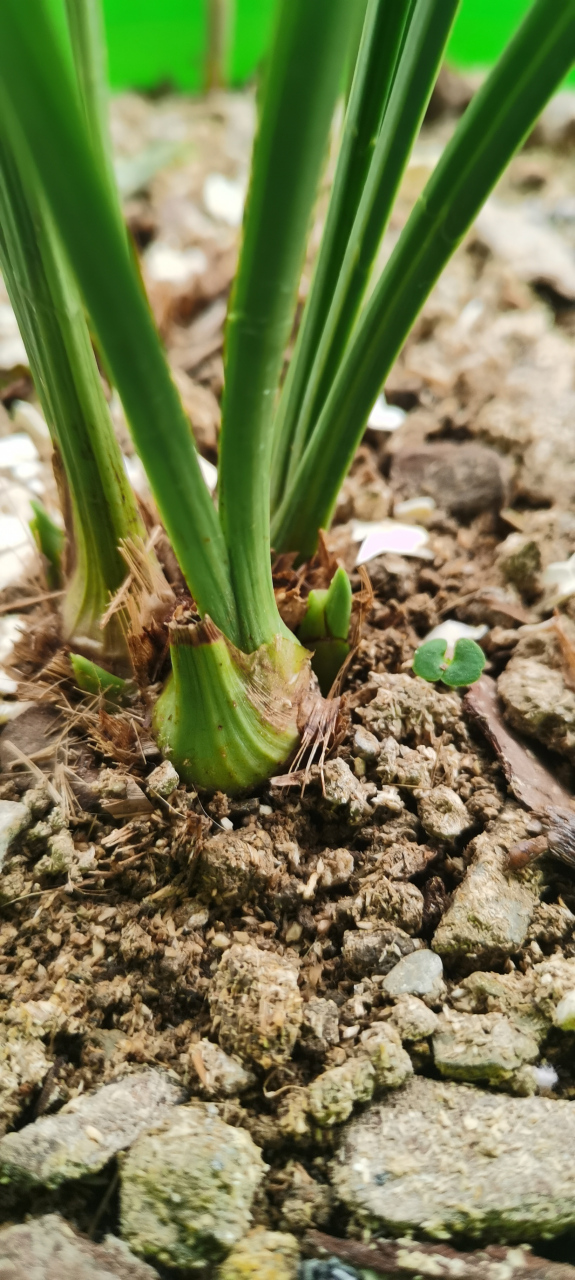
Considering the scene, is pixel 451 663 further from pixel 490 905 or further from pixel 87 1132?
pixel 87 1132

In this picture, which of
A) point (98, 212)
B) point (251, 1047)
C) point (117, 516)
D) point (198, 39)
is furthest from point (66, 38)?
point (198, 39)

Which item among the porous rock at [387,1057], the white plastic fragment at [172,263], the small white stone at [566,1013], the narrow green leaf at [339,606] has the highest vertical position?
the white plastic fragment at [172,263]

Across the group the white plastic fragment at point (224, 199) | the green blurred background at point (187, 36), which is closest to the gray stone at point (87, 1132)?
the white plastic fragment at point (224, 199)

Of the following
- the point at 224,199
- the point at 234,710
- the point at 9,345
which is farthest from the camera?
the point at 224,199

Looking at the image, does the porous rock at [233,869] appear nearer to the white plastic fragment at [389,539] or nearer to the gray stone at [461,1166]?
the gray stone at [461,1166]

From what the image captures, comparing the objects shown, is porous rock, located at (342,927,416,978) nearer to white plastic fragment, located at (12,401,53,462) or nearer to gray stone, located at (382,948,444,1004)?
gray stone, located at (382,948,444,1004)

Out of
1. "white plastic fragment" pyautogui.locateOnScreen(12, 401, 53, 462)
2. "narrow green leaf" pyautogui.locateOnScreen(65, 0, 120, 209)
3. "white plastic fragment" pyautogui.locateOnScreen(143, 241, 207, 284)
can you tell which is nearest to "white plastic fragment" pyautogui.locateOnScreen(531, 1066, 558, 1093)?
"narrow green leaf" pyautogui.locateOnScreen(65, 0, 120, 209)

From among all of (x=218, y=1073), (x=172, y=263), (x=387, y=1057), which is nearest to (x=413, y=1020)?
(x=387, y=1057)
